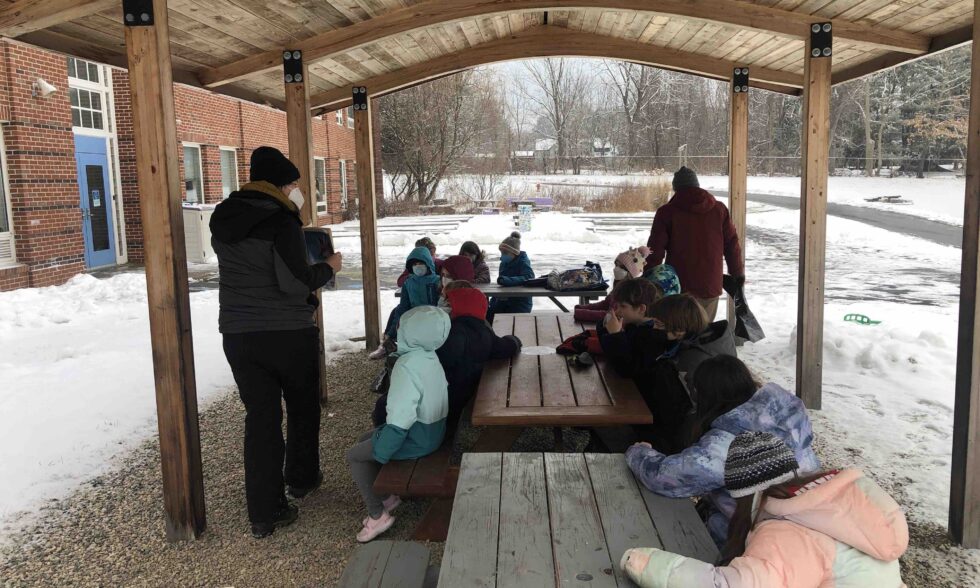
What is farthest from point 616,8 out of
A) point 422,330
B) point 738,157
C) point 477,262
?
point 422,330

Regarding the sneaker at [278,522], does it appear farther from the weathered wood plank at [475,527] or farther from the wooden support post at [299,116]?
the wooden support post at [299,116]

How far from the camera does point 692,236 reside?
6086 mm

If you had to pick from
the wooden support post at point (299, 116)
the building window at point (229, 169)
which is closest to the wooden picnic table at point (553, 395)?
the wooden support post at point (299, 116)

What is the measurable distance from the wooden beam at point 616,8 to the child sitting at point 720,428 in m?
3.69

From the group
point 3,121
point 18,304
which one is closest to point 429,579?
point 18,304

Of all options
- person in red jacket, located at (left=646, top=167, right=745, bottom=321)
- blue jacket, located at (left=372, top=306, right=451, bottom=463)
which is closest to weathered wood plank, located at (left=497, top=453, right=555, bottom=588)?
blue jacket, located at (left=372, top=306, right=451, bottom=463)

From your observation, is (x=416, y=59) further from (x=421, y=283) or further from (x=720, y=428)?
(x=720, y=428)

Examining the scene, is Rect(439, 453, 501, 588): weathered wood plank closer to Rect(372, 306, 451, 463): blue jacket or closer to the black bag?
Rect(372, 306, 451, 463): blue jacket

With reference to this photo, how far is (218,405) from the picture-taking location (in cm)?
603

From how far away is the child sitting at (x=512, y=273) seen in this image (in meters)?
7.72

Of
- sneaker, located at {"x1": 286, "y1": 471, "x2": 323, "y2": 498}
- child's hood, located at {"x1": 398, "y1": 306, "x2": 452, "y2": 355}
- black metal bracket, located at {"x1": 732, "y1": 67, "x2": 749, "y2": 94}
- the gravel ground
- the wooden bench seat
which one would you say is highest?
black metal bracket, located at {"x1": 732, "y1": 67, "x2": 749, "y2": 94}

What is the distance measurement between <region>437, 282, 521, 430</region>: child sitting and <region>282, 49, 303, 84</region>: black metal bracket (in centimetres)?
280

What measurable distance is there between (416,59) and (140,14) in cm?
431

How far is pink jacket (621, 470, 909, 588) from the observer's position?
1.80 meters
